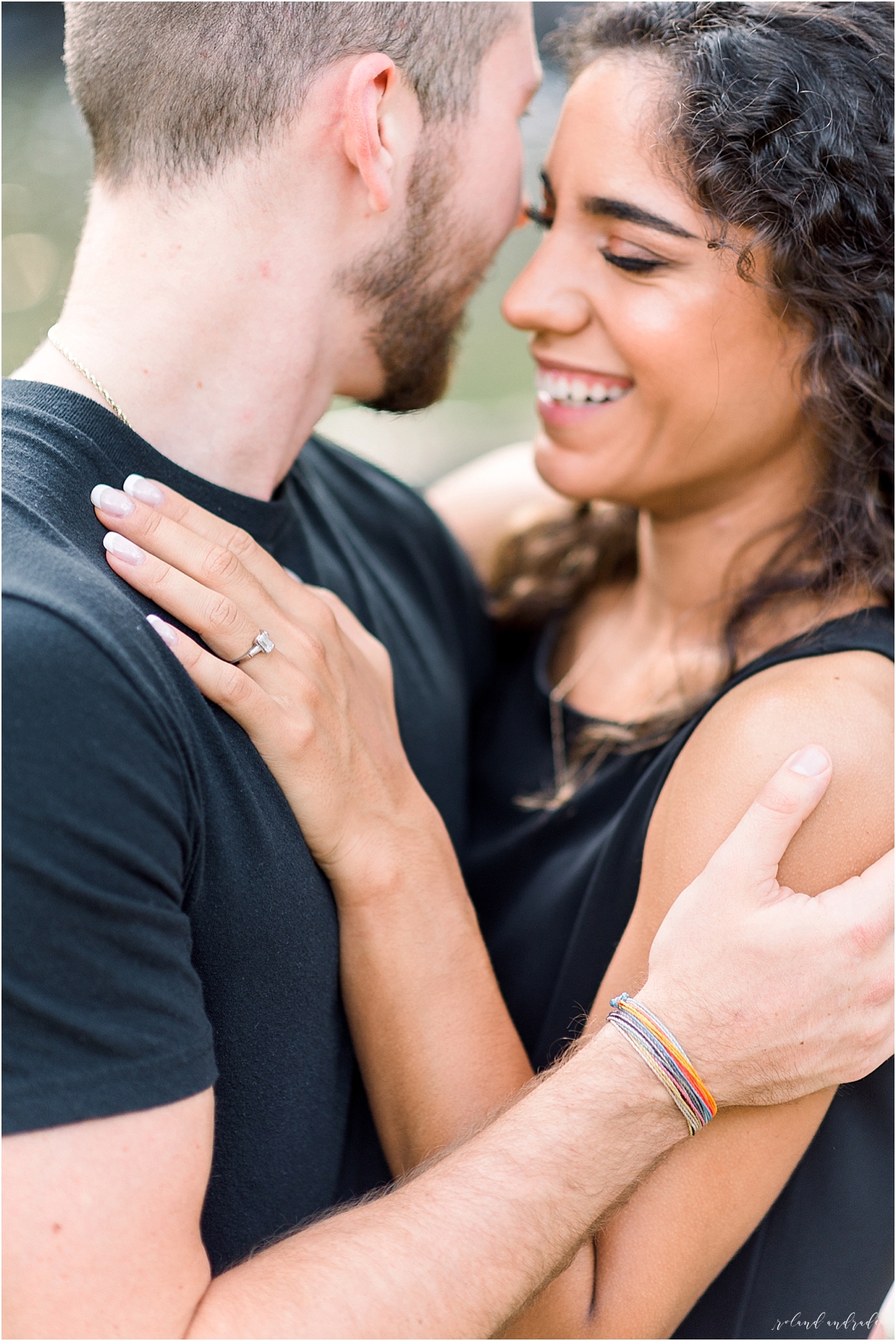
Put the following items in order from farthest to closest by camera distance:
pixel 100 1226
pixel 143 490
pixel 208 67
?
pixel 208 67
pixel 143 490
pixel 100 1226

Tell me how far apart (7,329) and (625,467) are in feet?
10.5

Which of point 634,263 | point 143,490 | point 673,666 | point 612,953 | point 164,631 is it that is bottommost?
point 612,953

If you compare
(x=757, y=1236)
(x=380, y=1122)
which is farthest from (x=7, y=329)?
(x=757, y=1236)

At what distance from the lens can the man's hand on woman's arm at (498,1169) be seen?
969mm

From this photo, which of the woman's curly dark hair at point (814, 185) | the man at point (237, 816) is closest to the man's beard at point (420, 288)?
the man at point (237, 816)

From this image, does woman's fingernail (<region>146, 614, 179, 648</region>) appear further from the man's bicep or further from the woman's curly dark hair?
the woman's curly dark hair

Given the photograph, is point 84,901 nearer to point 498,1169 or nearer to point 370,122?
point 498,1169

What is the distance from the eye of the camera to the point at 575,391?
6.24 ft

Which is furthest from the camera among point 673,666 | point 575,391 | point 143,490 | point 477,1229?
point 673,666

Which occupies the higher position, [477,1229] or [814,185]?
[814,185]

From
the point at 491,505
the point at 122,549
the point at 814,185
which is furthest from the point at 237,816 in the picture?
the point at 491,505

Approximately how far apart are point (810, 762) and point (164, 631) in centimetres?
79

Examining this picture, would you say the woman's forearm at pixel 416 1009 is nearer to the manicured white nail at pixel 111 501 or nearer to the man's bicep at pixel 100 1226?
the man's bicep at pixel 100 1226

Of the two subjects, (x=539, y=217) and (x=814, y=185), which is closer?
(x=814, y=185)
